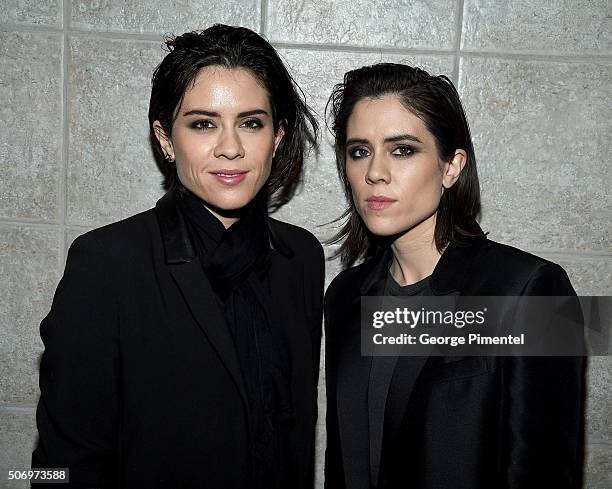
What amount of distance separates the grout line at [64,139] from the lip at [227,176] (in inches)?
30.6

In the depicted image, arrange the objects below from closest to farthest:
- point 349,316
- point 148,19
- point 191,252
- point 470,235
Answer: point 191,252, point 470,235, point 349,316, point 148,19

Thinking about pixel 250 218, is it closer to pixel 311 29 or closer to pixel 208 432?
pixel 208 432

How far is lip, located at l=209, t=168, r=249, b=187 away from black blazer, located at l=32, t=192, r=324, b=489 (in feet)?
0.60

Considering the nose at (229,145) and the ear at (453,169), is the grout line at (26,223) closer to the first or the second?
the nose at (229,145)

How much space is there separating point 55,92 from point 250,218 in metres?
0.90

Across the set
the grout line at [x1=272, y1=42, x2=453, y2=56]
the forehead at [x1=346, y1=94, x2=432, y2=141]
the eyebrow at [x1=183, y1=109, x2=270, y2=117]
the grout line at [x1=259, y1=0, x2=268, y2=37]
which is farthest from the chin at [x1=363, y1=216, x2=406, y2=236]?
the grout line at [x1=259, y1=0, x2=268, y2=37]

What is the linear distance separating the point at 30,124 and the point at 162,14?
603 mm

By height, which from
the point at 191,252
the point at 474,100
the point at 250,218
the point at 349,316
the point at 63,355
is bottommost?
the point at 63,355

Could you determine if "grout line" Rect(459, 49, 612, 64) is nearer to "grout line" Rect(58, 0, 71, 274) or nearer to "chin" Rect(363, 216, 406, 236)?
"chin" Rect(363, 216, 406, 236)

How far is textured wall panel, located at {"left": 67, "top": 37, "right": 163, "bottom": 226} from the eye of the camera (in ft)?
6.59

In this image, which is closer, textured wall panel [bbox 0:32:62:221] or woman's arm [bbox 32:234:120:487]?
woman's arm [bbox 32:234:120:487]

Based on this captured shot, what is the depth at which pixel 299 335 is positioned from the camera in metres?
1.78

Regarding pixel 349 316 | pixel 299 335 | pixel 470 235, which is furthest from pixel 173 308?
pixel 470 235

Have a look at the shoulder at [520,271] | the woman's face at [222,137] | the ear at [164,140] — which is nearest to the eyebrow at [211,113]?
the woman's face at [222,137]
